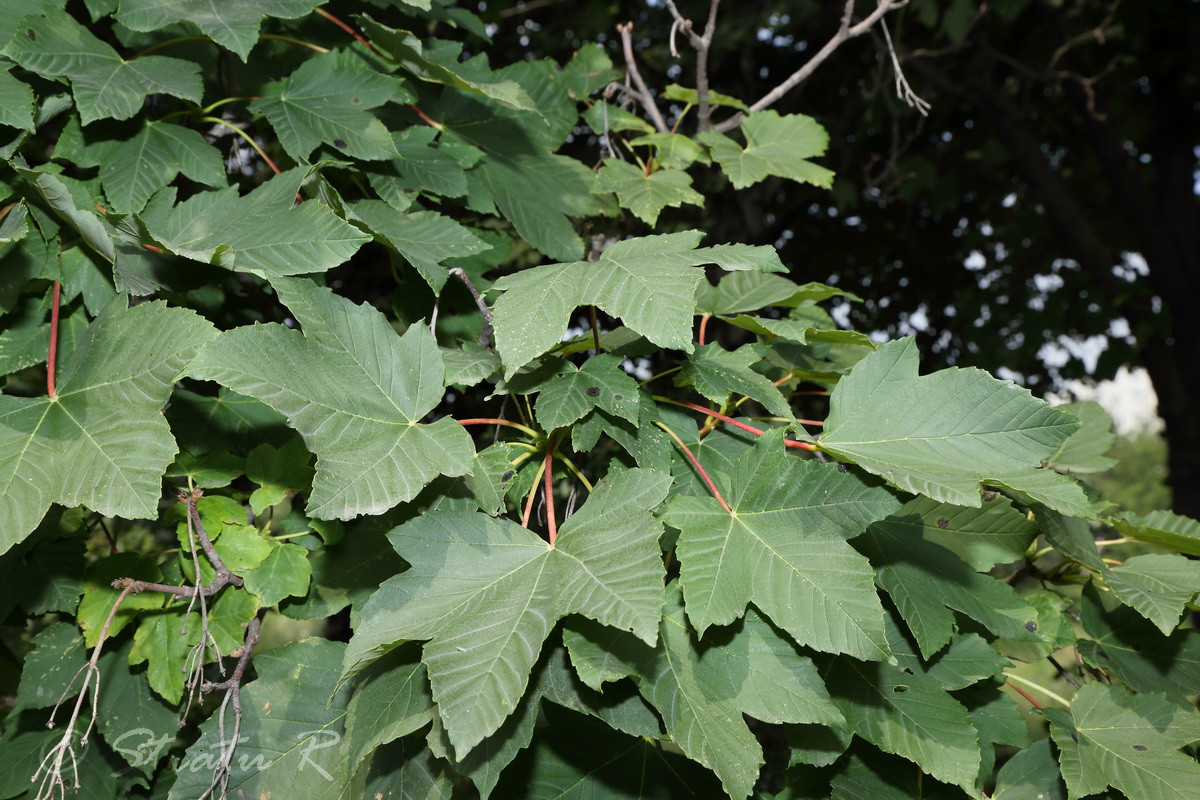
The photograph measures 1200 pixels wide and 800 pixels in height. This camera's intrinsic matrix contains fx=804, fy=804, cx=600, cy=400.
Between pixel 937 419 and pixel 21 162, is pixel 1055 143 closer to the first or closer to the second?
pixel 937 419

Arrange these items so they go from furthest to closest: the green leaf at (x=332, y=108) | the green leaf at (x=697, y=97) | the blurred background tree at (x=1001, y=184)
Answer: the blurred background tree at (x=1001, y=184)
the green leaf at (x=697, y=97)
the green leaf at (x=332, y=108)

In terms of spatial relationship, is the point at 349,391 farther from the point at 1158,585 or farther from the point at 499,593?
the point at 1158,585

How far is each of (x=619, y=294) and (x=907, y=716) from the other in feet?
2.17

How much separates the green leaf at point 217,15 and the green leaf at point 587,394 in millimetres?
659

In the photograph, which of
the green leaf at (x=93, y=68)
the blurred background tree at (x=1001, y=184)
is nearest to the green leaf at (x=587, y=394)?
the green leaf at (x=93, y=68)

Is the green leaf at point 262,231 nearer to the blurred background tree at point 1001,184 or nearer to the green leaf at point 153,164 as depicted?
the green leaf at point 153,164

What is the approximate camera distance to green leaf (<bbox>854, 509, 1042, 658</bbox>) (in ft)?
3.51

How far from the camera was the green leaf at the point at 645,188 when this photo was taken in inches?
63.0

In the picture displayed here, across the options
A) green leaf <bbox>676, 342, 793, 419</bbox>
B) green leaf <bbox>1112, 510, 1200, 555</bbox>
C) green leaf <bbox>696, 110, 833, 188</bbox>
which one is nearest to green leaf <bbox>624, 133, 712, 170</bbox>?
green leaf <bbox>696, 110, 833, 188</bbox>

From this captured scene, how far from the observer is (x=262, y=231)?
3.71 feet

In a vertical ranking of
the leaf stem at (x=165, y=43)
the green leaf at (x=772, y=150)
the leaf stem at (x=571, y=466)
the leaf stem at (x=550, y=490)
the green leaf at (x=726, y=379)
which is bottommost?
the leaf stem at (x=571, y=466)

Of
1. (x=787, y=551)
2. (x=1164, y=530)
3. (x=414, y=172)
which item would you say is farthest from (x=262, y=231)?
(x=1164, y=530)

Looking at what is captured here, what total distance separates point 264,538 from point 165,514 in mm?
180

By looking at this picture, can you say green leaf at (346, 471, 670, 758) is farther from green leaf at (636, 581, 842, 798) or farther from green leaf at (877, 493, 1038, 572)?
green leaf at (877, 493, 1038, 572)
